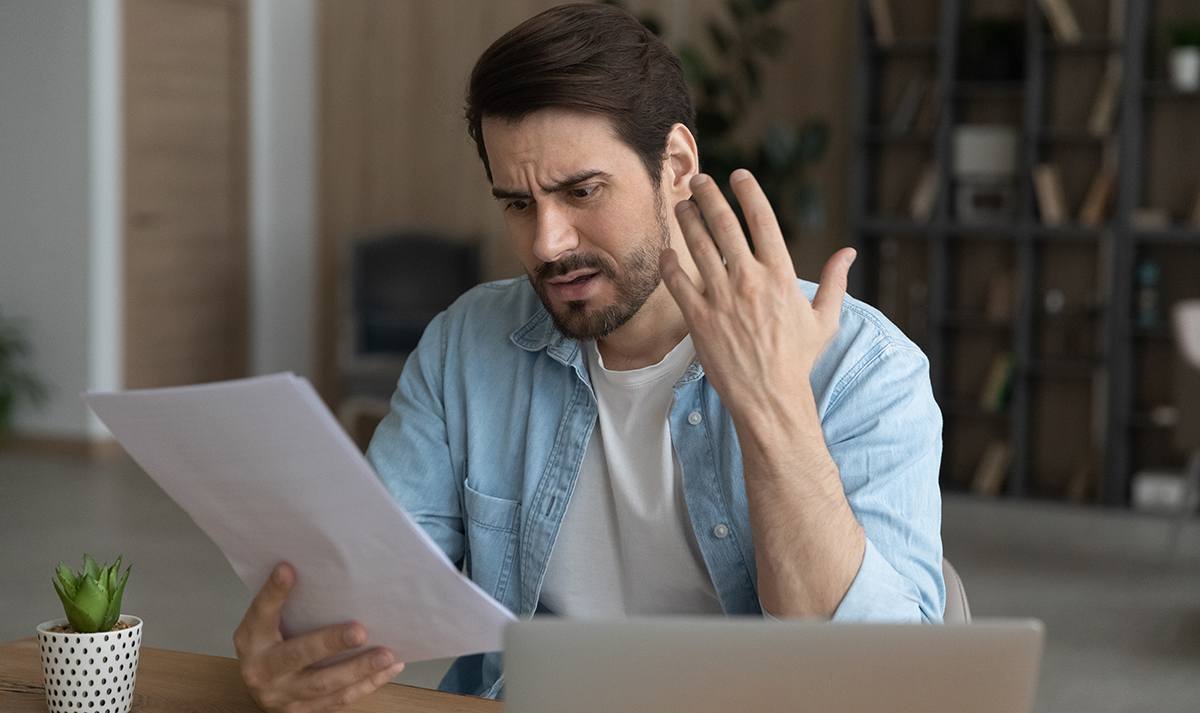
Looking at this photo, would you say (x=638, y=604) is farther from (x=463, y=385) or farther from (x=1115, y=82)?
(x=1115, y=82)

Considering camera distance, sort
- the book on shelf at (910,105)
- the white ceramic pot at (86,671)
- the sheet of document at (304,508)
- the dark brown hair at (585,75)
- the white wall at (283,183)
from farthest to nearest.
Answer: the white wall at (283,183), the book on shelf at (910,105), the dark brown hair at (585,75), the white ceramic pot at (86,671), the sheet of document at (304,508)

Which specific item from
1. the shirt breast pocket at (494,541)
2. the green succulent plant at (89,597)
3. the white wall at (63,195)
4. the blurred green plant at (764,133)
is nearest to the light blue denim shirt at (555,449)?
Result: the shirt breast pocket at (494,541)

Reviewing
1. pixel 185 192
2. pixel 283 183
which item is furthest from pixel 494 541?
pixel 283 183

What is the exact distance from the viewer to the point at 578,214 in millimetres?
1335

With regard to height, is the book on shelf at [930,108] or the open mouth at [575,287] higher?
the book on shelf at [930,108]

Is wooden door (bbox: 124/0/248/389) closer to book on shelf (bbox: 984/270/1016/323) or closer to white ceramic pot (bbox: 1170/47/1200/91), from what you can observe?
book on shelf (bbox: 984/270/1016/323)

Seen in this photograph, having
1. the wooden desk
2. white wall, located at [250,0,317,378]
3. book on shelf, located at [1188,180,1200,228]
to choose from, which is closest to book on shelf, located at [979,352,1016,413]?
book on shelf, located at [1188,180,1200,228]

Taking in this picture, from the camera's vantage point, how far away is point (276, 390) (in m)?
0.81

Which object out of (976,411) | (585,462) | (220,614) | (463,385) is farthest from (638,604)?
(976,411)

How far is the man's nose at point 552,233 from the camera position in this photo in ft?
4.31

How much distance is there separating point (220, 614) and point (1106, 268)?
4041 millimetres

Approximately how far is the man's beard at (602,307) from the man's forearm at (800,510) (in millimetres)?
355

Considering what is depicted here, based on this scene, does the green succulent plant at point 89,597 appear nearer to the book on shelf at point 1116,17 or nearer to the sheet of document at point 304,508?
the sheet of document at point 304,508

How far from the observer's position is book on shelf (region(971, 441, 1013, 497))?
5.50 meters
